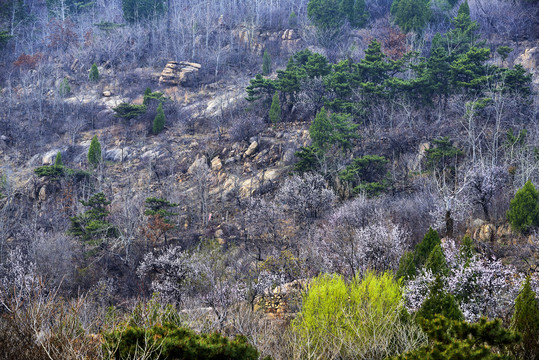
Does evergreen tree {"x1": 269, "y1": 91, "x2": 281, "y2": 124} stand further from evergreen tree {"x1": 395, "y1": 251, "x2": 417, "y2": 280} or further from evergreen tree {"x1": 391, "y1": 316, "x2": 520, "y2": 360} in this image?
evergreen tree {"x1": 391, "y1": 316, "x2": 520, "y2": 360}

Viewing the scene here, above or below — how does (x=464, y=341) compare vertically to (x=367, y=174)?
above

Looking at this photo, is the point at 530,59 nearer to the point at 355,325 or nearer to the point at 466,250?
the point at 466,250

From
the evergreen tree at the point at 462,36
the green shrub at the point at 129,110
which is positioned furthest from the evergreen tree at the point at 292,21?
the green shrub at the point at 129,110

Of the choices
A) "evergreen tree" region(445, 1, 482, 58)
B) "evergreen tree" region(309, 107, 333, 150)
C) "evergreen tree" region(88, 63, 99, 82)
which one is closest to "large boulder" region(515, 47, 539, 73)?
"evergreen tree" region(445, 1, 482, 58)

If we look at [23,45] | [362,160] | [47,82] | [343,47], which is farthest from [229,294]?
[23,45]

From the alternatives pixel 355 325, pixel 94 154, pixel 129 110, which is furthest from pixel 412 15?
pixel 355 325

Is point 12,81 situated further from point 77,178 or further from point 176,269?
point 176,269

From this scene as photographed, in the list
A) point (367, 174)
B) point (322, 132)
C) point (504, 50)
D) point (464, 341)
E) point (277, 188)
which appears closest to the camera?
point (464, 341)
